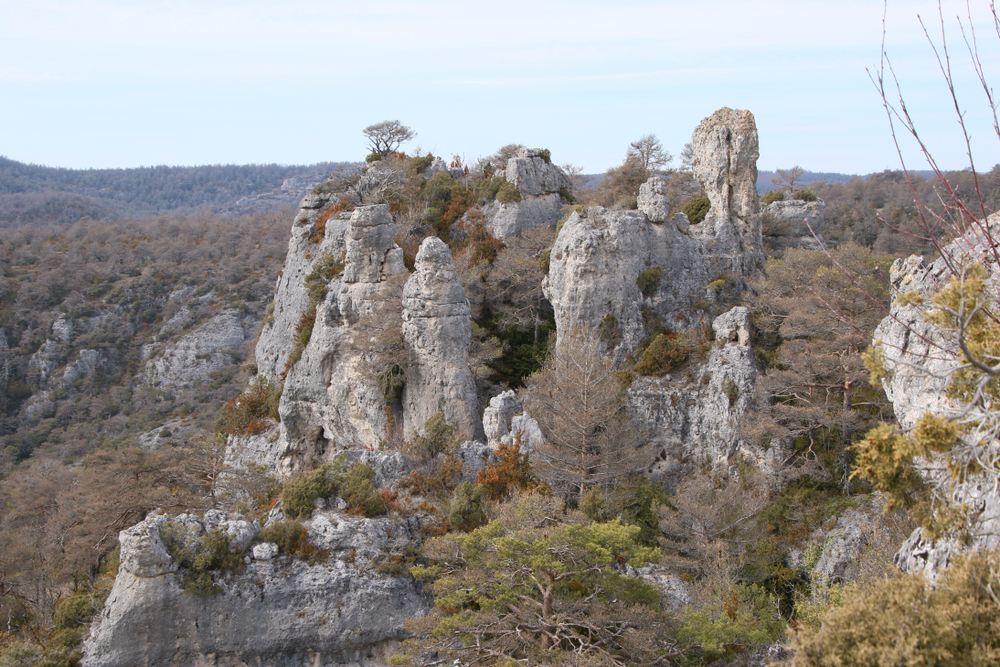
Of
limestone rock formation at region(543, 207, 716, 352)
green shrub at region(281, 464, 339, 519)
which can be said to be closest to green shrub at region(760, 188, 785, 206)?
limestone rock formation at region(543, 207, 716, 352)

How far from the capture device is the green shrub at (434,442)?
768 inches

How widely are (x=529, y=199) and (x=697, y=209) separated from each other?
889 cm

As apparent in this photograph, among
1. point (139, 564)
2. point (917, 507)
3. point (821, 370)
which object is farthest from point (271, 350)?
point (917, 507)

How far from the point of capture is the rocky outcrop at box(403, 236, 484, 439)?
2453cm

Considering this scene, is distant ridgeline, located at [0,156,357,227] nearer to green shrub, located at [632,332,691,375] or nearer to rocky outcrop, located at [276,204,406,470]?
rocky outcrop, located at [276,204,406,470]

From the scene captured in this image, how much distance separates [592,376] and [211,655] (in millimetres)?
13232

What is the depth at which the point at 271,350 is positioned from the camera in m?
33.8

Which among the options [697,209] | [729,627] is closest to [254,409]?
[697,209]

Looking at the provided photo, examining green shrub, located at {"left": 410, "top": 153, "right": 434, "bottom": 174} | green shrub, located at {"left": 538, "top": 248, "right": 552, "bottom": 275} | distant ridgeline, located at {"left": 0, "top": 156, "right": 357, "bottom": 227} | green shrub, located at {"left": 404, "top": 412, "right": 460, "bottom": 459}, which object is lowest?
green shrub, located at {"left": 404, "top": 412, "right": 460, "bottom": 459}

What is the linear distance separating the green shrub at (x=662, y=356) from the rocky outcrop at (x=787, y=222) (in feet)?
33.7

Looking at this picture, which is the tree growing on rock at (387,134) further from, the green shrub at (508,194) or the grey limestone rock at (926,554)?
the grey limestone rock at (926,554)

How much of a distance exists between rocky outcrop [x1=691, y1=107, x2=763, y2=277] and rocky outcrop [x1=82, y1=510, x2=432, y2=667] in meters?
17.9

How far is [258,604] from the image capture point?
14461 millimetres

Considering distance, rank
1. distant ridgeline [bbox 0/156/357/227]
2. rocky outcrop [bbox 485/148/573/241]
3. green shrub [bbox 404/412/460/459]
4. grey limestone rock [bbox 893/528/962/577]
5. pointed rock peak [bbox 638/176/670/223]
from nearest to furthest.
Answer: grey limestone rock [bbox 893/528/962/577]
green shrub [bbox 404/412/460/459]
pointed rock peak [bbox 638/176/670/223]
rocky outcrop [bbox 485/148/573/241]
distant ridgeline [bbox 0/156/357/227]
